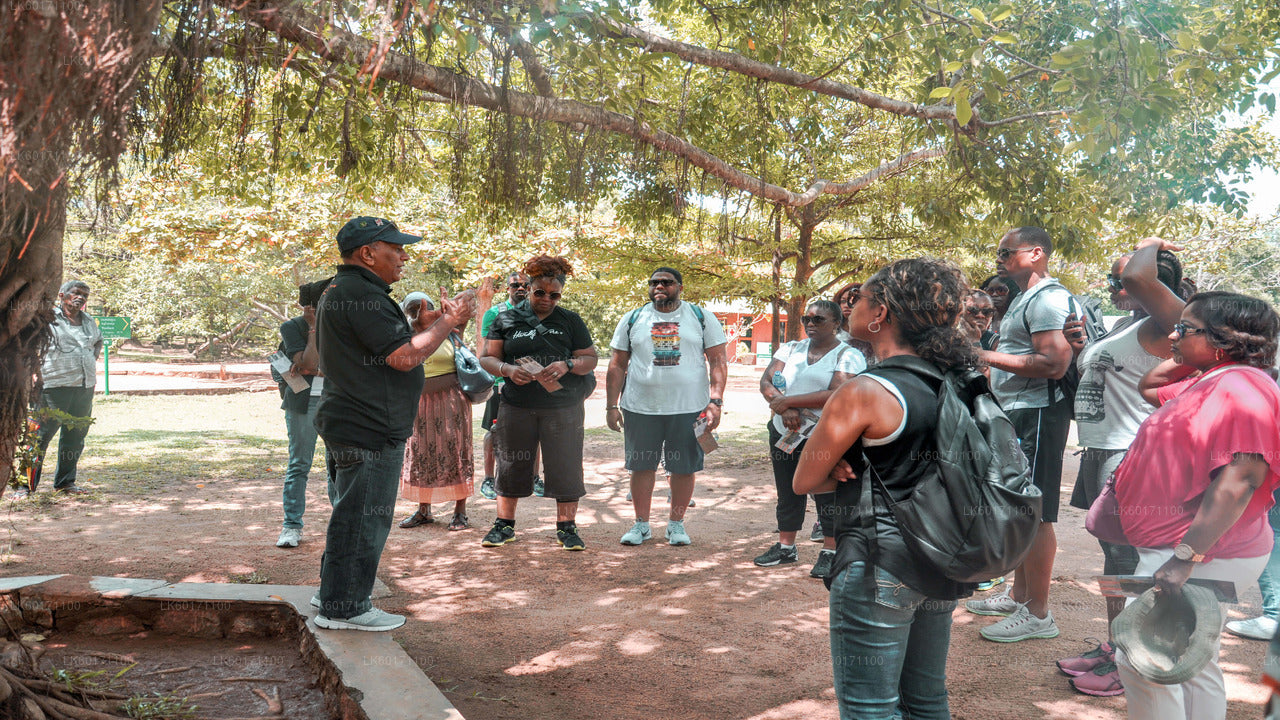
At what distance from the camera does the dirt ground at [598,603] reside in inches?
153

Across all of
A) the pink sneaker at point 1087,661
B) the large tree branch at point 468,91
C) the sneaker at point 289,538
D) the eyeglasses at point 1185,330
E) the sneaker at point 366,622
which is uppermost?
the large tree branch at point 468,91

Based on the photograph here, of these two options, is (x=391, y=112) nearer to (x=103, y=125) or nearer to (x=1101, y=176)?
(x=103, y=125)

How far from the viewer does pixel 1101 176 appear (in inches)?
288

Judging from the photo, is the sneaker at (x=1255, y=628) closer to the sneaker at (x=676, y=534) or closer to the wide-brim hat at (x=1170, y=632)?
the wide-brim hat at (x=1170, y=632)

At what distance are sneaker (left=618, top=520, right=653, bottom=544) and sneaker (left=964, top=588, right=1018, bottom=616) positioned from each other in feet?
8.41

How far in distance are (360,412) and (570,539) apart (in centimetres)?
283

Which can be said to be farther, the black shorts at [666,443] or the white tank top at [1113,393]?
the black shorts at [666,443]

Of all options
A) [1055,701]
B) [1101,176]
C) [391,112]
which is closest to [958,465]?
[1055,701]

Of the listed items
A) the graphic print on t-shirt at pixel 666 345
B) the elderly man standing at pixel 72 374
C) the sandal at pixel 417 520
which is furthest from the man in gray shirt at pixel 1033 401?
the elderly man standing at pixel 72 374

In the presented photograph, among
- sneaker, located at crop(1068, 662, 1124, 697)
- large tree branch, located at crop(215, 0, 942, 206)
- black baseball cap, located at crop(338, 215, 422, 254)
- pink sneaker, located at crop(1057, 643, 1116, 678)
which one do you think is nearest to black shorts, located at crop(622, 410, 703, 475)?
large tree branch, located at crop(215, 0, 942, 206)

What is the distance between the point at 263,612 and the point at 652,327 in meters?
3.42

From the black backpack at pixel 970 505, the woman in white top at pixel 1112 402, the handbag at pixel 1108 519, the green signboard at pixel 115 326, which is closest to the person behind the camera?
the black backpack at pixel 970 505

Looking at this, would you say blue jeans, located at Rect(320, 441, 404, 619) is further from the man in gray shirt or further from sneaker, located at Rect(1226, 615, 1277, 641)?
sneaker, located at Rect(1226, 615, 1277, 641)

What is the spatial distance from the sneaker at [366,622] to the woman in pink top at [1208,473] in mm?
3101
